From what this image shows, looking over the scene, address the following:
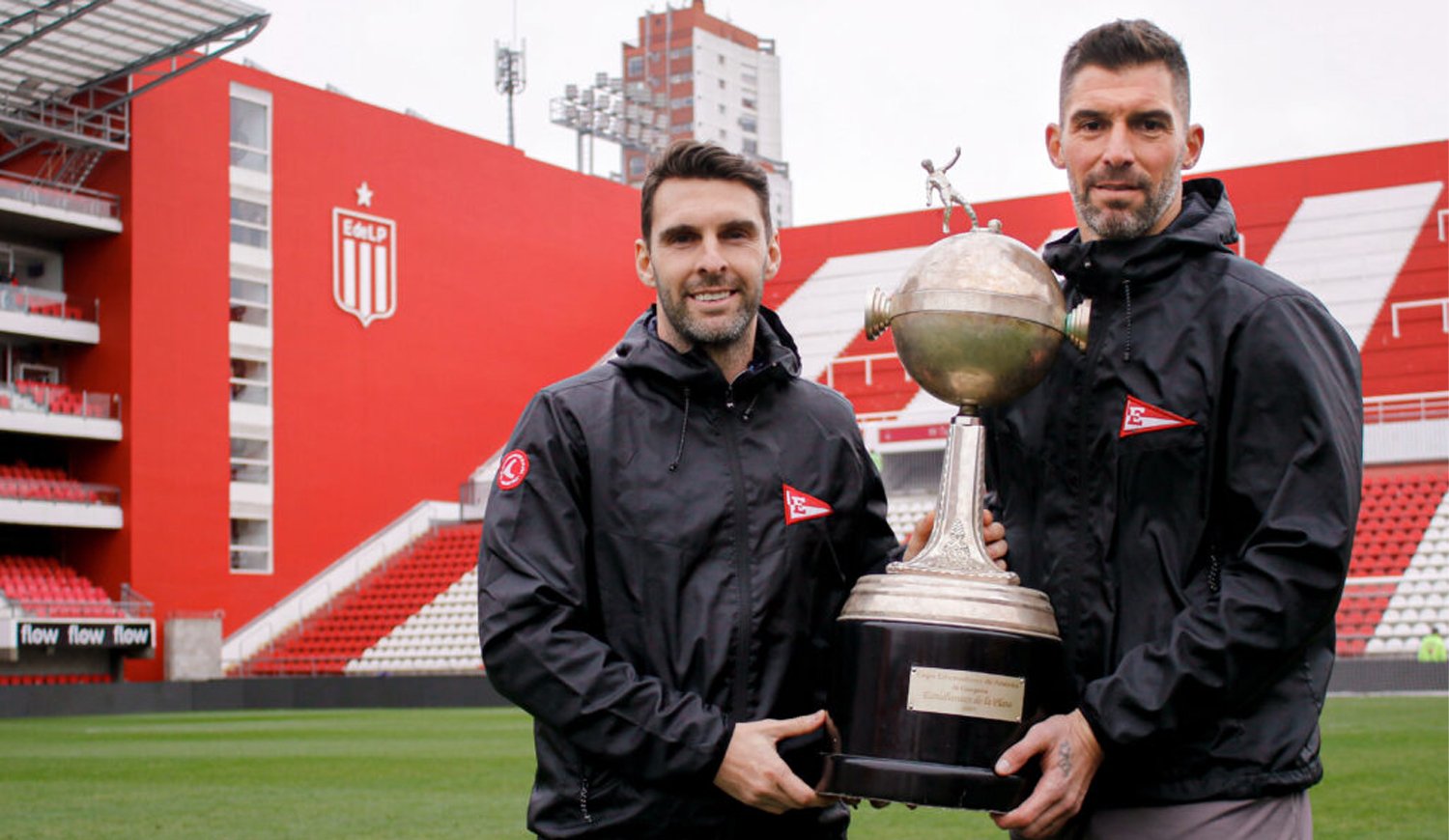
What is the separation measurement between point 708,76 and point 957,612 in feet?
226

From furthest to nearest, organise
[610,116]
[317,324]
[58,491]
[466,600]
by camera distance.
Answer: [610,116] → [317,324] → [466,600] → [58,491]

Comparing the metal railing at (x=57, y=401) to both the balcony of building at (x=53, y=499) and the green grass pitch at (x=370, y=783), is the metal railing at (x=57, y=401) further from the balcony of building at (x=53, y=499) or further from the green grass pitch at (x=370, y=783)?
the green grass pitch at (x=370, y=783)

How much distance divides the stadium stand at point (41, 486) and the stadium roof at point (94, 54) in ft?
14.9

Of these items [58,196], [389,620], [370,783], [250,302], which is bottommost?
[370,783]

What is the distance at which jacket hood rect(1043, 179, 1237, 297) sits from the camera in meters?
2.51

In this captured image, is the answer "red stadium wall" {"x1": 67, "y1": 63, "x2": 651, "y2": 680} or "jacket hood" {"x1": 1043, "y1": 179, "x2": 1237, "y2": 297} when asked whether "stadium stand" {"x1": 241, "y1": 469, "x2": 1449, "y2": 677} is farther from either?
"jacket hood" {"x1": 1043, "y1": 179, "x2": 1237, "y2": 297}

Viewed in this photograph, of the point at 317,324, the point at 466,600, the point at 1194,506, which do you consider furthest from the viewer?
the point at 317,324

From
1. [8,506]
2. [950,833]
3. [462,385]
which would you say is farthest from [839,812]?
[462,385]

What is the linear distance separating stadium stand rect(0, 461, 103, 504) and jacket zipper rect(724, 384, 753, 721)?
840 inches

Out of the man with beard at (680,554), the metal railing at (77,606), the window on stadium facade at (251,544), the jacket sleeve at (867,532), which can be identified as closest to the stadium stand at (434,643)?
the window on stadium facade at (251,544)

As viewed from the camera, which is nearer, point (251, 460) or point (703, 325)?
point (703, 325)

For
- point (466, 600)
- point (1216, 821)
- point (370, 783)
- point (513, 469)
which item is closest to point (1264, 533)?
point (1216, 821)

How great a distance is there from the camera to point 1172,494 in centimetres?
245

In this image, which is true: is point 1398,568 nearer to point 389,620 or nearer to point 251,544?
point 389,620
